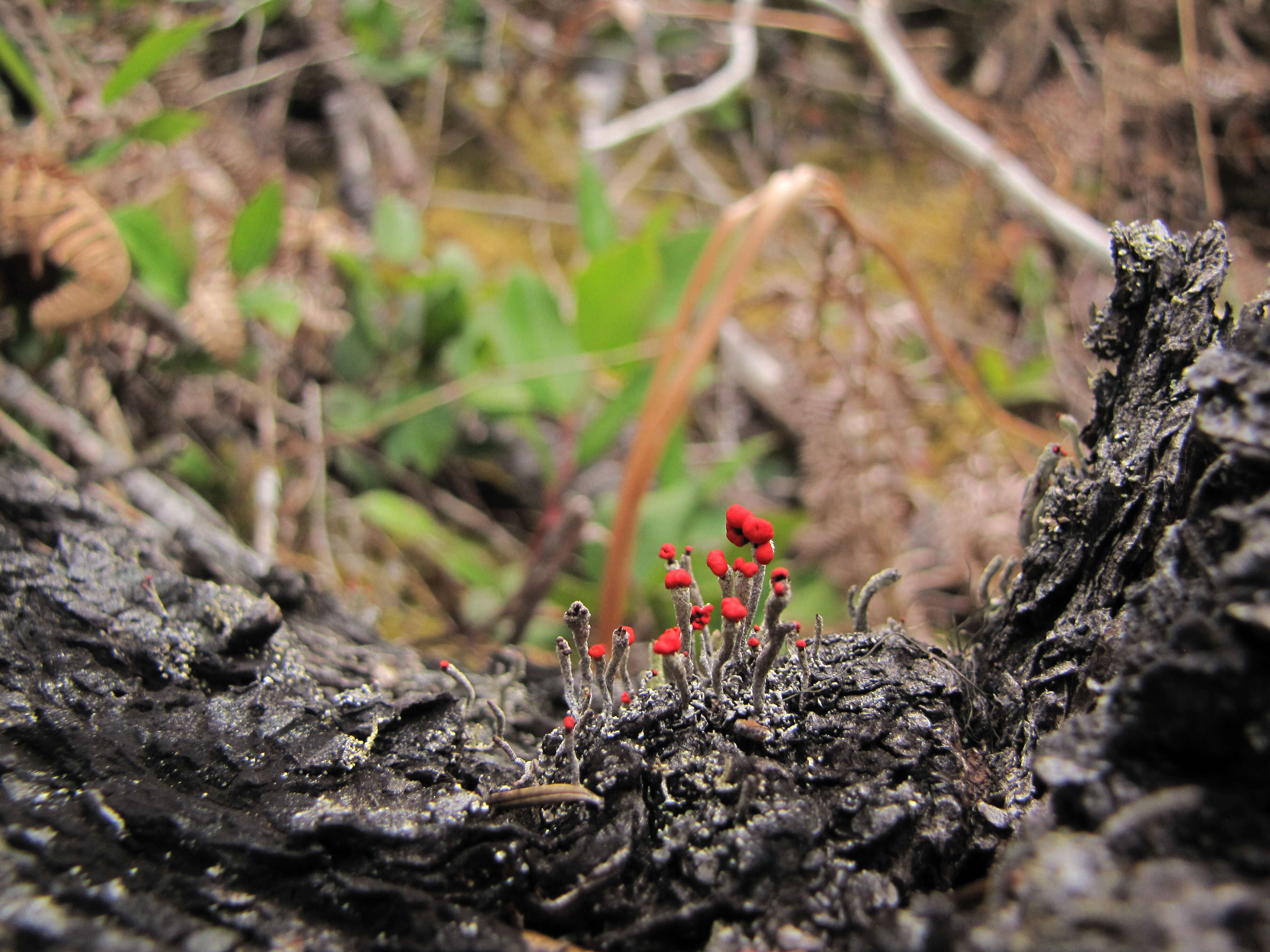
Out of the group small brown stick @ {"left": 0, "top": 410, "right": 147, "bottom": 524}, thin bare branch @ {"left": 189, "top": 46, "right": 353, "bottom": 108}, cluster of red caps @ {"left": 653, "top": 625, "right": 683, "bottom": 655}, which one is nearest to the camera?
cluster of red caps @ {"left": 653, "top": 625, "right": 683, "bottom": 655}

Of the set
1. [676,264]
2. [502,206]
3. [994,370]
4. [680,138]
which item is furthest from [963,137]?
[502,206]

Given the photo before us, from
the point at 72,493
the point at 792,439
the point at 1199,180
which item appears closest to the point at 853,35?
the point at 1199,180

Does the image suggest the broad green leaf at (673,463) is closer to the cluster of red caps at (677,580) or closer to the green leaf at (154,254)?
A: the green leaf at (154,254)

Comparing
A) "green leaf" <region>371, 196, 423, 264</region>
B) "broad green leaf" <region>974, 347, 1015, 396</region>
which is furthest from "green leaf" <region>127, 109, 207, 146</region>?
"broad green leaf" <region>974, 347, 1015, 396</region>

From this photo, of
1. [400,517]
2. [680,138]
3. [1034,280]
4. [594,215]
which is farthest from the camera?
[680,138]

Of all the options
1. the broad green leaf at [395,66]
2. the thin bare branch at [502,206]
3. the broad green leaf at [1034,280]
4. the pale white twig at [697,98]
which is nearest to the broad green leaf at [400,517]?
the pale white twig at [697,98]

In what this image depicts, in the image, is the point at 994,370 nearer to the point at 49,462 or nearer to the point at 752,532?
the point at 752,532

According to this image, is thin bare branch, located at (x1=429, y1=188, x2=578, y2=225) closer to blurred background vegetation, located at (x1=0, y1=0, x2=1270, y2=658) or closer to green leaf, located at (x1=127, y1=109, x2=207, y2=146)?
blurred background vegetation, located at (x1=0, y1=0, x2=1270, y2=658)

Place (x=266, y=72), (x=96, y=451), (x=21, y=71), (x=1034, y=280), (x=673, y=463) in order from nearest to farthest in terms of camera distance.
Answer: (x=96, y=451) < (x=21, y=71) < (x=673, y=463) < (x=266, y=72) < (x=1034, y=280)
